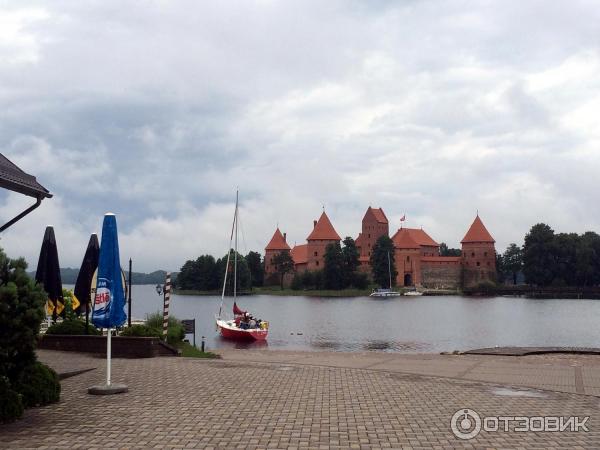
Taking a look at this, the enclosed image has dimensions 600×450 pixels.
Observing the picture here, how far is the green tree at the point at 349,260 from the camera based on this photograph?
101 m

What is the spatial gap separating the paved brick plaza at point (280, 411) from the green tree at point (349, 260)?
89172 millimetres

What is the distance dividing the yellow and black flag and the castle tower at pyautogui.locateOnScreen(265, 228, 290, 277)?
106 metres

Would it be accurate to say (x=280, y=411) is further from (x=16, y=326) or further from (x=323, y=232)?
(x=323, y=232)

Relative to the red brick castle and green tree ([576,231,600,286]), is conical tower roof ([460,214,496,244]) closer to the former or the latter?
the red brick castle

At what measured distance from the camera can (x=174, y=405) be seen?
843 centimetres

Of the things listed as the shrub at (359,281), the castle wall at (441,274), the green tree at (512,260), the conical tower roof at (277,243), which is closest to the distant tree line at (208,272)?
the conical tower roof at (277,243)

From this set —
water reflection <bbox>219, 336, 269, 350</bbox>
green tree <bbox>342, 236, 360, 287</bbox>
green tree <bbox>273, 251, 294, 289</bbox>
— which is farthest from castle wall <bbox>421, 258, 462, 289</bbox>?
water reflection <bbox>219, 336, 269, 350</bbox>

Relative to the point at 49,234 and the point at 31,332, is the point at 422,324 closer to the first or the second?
the point at 49,234

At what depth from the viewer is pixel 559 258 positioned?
99.4 meters

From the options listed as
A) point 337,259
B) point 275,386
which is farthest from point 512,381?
point 337,259

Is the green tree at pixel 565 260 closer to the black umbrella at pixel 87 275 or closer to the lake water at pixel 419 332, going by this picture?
the lake water at pixel 419 332

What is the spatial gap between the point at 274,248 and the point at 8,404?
119422mm

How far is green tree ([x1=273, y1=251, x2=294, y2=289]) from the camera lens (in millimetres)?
119375

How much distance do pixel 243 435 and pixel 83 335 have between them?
1023cm
